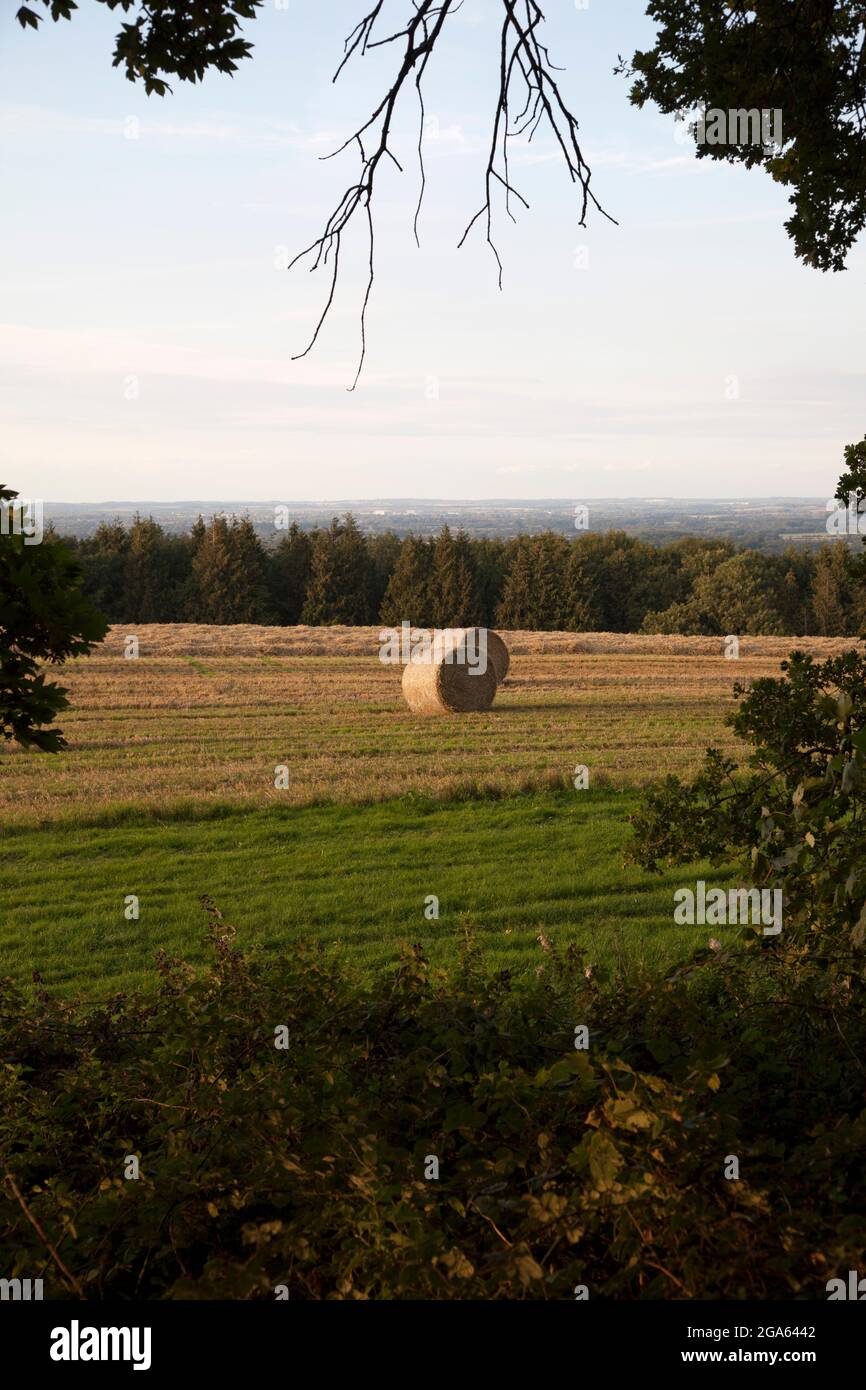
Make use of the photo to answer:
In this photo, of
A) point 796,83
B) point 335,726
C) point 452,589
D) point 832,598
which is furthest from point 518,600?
point 796,83

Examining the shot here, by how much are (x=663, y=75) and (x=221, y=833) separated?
31.9 ft

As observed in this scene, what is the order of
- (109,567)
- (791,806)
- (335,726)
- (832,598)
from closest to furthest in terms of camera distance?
(791,806) → (335,726) → (109,567) → (832,598)

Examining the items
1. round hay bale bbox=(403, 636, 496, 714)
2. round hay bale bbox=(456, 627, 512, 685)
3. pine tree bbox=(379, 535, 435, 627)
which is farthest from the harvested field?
pine tree bbox=(379, 535, 435, 627)

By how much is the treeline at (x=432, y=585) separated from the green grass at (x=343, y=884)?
45.8m

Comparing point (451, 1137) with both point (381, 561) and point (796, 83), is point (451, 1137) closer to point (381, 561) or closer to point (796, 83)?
point (796, 83)

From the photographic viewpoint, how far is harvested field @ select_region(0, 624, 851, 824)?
53.3ft

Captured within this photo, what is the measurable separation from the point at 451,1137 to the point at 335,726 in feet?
63.8

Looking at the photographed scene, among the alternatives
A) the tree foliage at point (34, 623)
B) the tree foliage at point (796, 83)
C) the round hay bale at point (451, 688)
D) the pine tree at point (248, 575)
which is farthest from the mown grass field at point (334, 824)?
the pine tree at point (248, 575)

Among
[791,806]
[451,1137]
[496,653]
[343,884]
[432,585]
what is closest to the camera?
[451,1137]

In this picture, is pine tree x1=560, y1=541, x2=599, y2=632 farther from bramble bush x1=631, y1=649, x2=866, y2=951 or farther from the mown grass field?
bramble bush x1=631, y1=649, x2=866, y2=951

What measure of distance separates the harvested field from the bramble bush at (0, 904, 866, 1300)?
33.7ft

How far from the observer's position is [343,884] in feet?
36.7
